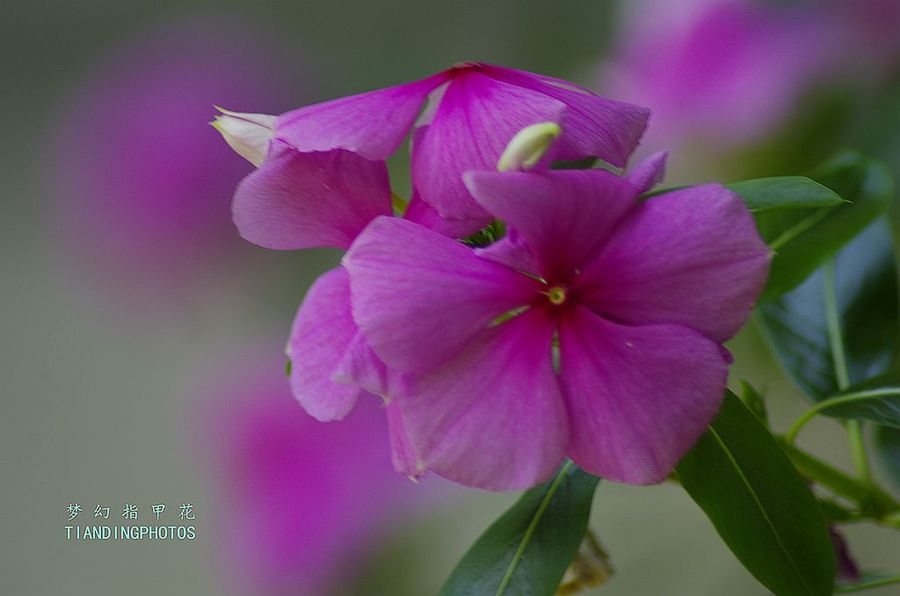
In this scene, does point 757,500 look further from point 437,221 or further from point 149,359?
point 149,359

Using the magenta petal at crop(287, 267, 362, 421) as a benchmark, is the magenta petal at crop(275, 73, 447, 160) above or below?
above

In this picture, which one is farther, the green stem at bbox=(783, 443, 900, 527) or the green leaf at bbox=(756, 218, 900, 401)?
the green leaf at bbox=(756, 218, 900, 401)

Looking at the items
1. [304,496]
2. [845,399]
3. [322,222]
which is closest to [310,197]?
[322,222]

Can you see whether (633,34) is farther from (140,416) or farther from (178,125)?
(140,416)

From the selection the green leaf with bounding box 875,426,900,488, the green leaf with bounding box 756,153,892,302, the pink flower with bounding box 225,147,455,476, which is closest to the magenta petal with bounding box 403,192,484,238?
the pink flower with bounding box 225,147,455,476

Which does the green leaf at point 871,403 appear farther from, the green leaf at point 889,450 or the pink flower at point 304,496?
the pink flower at point 304,496

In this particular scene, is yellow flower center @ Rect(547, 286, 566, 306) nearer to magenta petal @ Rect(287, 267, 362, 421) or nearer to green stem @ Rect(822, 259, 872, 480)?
magenta petal @ Rect(287, 267, 362, 421)

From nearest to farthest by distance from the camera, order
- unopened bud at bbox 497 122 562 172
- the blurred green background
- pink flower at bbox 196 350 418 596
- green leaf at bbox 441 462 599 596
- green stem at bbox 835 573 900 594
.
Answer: unopened bud at bbox 497 122 562 172, green leaf at bbox 441 462 599 596, green stem at bbox 835 573 900 594, pink flower at bbox 196 350 418 596, the blurred green background
